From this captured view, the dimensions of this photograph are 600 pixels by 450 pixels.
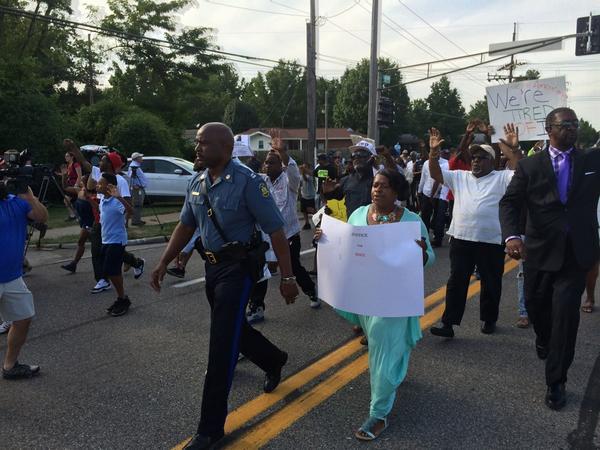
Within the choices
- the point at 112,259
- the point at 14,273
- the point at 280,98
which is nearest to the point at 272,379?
the point at 14,273

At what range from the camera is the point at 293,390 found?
12.1ft

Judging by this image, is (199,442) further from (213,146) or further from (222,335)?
(213,146)

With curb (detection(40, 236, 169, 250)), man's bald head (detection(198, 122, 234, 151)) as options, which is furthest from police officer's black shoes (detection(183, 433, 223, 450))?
curb (detection(40, 236, 169, 250))

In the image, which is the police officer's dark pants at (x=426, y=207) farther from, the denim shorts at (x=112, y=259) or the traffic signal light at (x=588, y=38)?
the traffic signal light at (x=588, y=38)

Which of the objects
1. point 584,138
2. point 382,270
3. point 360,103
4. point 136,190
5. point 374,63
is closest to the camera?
point 382,270

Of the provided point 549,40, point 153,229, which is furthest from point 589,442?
point 549,40

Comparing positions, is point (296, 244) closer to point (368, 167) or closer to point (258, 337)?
point (368, 167)

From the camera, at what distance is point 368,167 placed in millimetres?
5363

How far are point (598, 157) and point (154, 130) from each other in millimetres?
18920

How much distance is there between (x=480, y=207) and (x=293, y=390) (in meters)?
2.27

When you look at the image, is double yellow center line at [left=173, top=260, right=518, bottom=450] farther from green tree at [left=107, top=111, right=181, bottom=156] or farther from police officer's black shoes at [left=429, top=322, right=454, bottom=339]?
green tree at [left=107, top=111, right=181, bottom=156]

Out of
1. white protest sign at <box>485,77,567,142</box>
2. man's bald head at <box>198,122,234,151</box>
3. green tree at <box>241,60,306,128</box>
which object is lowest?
man's bald head at <box>198,122,234,151</box>

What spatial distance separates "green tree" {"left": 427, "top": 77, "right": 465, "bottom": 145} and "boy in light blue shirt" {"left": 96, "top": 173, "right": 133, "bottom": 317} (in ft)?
225

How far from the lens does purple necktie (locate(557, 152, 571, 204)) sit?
11.6 ft
